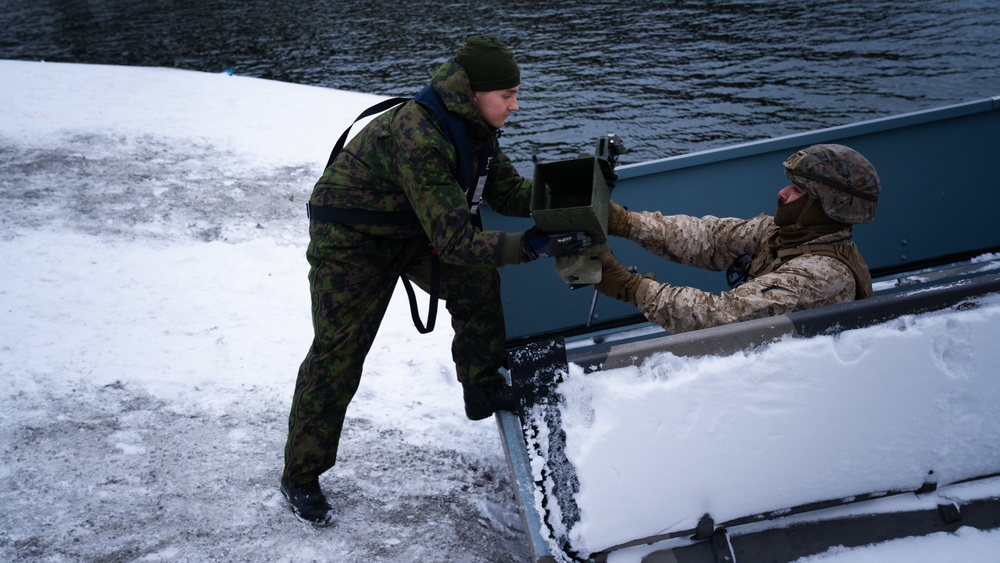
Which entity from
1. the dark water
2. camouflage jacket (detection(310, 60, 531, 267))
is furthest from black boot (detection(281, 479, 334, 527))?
the dark water

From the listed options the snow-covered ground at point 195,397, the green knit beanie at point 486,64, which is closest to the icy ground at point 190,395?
the snow-covered ground at point 195,397

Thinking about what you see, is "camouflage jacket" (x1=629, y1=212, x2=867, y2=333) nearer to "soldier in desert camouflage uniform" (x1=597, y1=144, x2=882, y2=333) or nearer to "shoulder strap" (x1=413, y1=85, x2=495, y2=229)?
"soldier in desert camouflage uniform" (x1=597, y1=144, x2=882, y2=333)

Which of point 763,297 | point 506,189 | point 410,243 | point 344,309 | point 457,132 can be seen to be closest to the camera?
point 763,297

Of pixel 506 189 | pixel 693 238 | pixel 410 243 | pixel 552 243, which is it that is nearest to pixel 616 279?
Result: pixel 552 243

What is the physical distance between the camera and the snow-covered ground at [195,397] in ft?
11.2

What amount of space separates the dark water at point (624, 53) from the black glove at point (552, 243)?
781cm

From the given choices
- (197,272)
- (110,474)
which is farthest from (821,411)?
(197,272)

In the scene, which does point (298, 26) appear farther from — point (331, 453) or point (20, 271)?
point (331, 453)

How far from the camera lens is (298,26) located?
20.5 m

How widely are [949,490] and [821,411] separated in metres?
0.56

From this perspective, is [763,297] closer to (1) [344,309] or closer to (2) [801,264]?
(2) [801,264]

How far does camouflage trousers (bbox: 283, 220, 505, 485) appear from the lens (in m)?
3.22

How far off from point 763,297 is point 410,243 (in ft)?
4.74

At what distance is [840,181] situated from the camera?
287 cm
